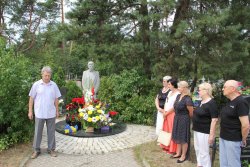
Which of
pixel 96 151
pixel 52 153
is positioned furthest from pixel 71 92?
pixel 52 153

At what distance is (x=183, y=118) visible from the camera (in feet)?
17.3

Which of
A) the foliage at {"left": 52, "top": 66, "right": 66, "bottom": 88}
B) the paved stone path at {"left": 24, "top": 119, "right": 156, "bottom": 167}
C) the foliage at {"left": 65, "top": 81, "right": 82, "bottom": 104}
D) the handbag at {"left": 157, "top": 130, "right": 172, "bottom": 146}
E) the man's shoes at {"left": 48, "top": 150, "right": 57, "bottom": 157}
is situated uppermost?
the foliage at {"left": 52, "top": 66, "right": 66, "bottom": 88}

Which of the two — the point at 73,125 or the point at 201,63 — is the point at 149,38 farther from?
the point at 73,125

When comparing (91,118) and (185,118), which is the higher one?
(185,118)

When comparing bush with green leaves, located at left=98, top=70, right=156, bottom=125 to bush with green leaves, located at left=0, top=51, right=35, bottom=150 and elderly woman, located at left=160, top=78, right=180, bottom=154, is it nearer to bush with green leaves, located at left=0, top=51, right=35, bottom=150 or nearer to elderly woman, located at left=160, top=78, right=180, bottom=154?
elderly woman, located at left=160, top=78, right=180, bottom=154

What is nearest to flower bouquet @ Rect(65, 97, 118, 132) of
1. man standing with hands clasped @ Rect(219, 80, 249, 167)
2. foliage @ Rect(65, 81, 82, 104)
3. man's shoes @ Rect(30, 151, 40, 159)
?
man's shoes @ Rect(30, 151, 40, 159)

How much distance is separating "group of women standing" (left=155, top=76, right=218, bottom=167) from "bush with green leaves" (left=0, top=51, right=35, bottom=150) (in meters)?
2.99

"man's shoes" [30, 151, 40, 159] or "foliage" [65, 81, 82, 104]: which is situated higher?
"foliage" [65, 81, 82, 104]

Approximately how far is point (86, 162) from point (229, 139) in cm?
271

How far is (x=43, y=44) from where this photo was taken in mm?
17828

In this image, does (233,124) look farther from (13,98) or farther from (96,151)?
(13,98)

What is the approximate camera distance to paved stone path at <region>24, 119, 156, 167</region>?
5.31 metres

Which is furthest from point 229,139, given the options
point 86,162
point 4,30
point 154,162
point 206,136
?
point 4,30

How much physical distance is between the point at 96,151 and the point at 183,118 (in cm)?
204
